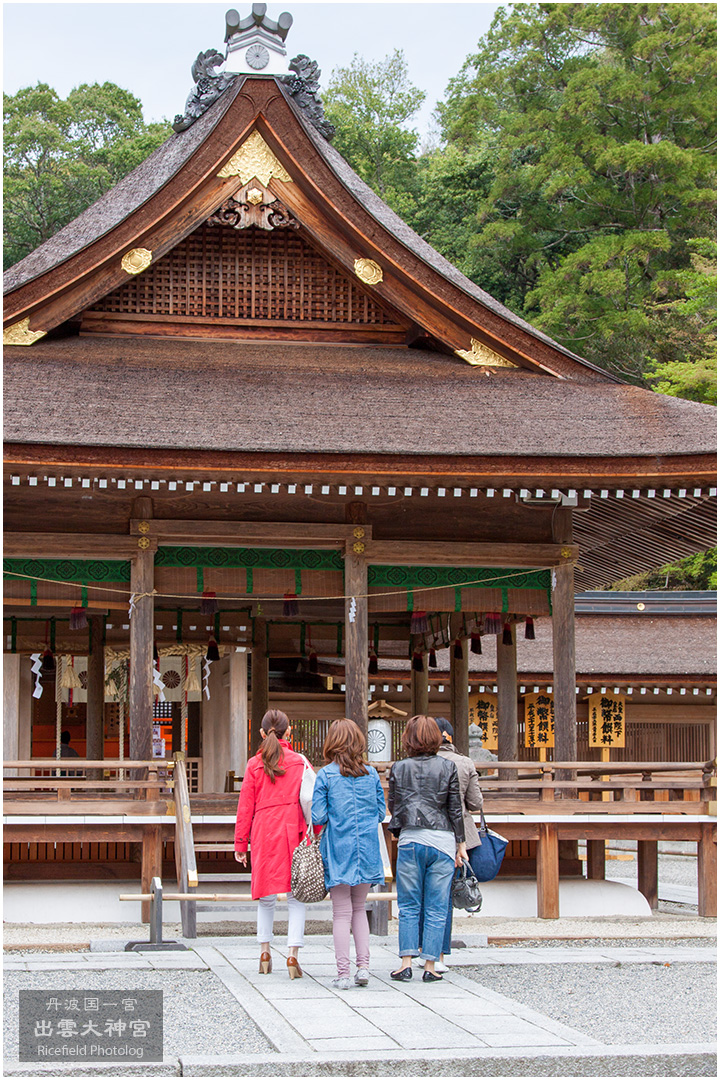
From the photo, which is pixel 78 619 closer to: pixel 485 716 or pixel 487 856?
pixel 487 856

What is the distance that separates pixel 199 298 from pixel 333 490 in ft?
11.4

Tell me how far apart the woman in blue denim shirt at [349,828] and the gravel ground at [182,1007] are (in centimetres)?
79

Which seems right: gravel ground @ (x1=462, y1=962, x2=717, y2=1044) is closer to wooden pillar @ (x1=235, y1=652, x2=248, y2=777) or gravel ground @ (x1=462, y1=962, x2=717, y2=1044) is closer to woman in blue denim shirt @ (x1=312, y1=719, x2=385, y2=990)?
woman in blue denim shirt @ (x1=312, y1=719, x2=385, y2=990)

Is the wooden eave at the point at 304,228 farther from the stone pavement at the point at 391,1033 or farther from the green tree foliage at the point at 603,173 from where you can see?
the green tree foliage at the point at 603,173

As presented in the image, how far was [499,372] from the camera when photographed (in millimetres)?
13367

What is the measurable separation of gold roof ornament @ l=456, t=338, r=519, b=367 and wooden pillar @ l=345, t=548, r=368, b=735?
9.21 ft

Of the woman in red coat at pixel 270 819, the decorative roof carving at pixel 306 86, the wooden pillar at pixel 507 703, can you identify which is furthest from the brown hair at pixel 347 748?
the decorative roof carving at pixel 306 86

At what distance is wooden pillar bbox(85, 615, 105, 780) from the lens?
50.4ft

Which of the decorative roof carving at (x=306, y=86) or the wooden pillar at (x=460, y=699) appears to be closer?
the decorative roof carving at (x=306, y=86)

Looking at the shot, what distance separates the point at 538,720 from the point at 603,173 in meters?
21.8

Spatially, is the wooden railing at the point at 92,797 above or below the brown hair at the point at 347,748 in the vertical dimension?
below

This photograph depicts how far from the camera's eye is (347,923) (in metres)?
6.67

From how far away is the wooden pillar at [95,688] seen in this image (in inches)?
605

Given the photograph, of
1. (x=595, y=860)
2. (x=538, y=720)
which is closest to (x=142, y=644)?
(x=595, y=860)
